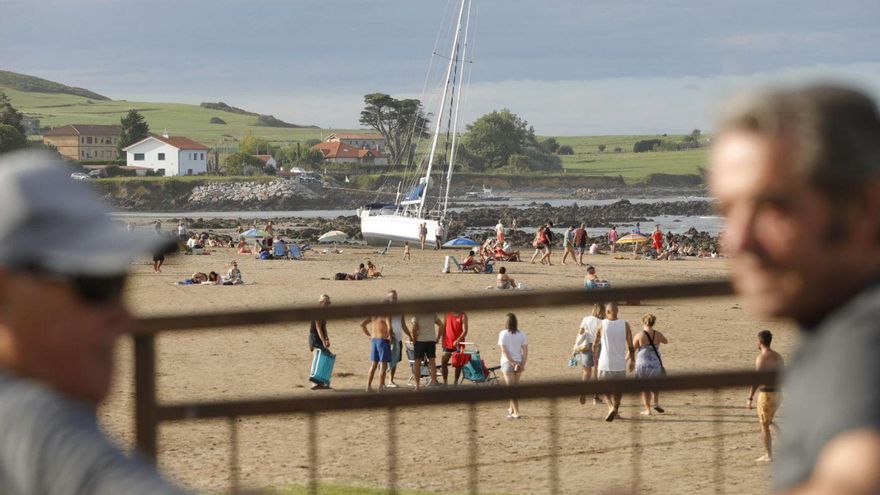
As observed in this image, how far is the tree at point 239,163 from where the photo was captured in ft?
551

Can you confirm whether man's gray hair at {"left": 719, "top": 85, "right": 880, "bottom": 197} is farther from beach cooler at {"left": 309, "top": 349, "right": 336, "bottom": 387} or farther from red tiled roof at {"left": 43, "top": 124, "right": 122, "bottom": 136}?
red tiled roof at {"left": 43, "top": 124, "right": 122, "bottom": 136}

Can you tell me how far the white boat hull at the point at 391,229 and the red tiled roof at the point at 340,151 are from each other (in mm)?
112991

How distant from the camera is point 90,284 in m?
1.65

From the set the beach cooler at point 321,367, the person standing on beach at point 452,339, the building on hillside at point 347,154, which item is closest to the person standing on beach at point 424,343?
the person standing on beach at point 452,339

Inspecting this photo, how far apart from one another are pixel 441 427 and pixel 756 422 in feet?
13.1

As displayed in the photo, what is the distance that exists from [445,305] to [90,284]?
2.16 m

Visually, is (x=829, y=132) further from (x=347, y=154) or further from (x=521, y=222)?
(x=347, y=154)

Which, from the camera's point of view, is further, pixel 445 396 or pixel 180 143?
pixel 180 143

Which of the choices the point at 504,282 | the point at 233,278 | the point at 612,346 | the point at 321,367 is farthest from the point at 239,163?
the point at 612,346

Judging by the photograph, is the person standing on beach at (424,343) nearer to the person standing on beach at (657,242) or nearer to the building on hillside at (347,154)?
→ the person standing on beach at (657,242)

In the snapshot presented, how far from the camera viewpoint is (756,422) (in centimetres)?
1627

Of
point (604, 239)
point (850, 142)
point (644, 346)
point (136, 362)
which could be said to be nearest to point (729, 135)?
point (850, 142)

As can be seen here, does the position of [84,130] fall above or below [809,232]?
above

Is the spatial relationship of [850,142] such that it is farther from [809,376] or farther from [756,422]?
[756,422]
